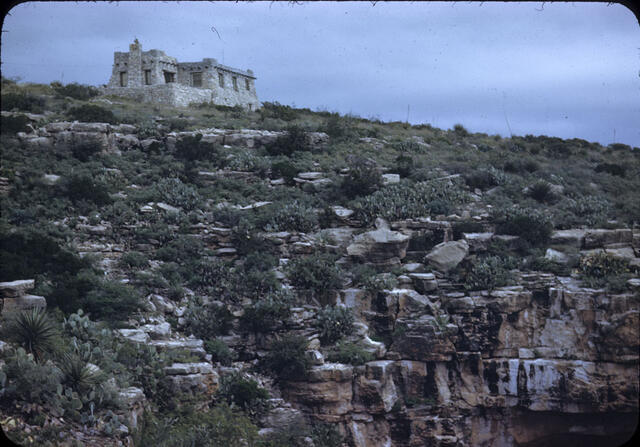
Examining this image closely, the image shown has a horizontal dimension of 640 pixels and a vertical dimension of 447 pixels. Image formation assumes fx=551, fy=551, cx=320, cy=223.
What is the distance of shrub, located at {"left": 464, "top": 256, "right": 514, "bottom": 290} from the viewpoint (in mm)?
16266

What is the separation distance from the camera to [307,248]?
17.8 meters

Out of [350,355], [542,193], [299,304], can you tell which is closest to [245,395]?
[350,355]

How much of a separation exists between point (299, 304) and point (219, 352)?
9.36ft

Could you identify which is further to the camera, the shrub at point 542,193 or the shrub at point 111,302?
the shrub at point 542,193

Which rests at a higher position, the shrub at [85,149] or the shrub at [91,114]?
Answer: the shrub at [91,114]

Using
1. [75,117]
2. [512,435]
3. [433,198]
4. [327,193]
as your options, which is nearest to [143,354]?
[512,435]

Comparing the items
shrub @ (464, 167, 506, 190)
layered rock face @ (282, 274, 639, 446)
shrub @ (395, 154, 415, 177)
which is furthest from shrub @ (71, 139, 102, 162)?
shrub @ (464, 167, 506, 190)

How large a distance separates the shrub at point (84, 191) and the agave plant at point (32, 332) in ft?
31.8

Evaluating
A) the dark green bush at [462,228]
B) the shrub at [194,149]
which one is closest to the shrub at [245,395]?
the dark green bush at [462,228]

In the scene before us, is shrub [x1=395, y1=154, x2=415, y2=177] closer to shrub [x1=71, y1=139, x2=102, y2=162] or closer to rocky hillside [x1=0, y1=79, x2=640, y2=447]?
rocky hillside [x1=0, y1=79, x2=640, y2=447]

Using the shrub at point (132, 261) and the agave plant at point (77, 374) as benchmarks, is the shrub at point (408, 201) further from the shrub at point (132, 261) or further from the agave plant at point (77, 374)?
the agave plant at point (77, 374)

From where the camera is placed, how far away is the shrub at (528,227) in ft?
61.6

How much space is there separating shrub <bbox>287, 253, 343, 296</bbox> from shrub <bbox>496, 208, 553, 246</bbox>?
6.68 m

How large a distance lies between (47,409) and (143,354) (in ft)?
11.6
